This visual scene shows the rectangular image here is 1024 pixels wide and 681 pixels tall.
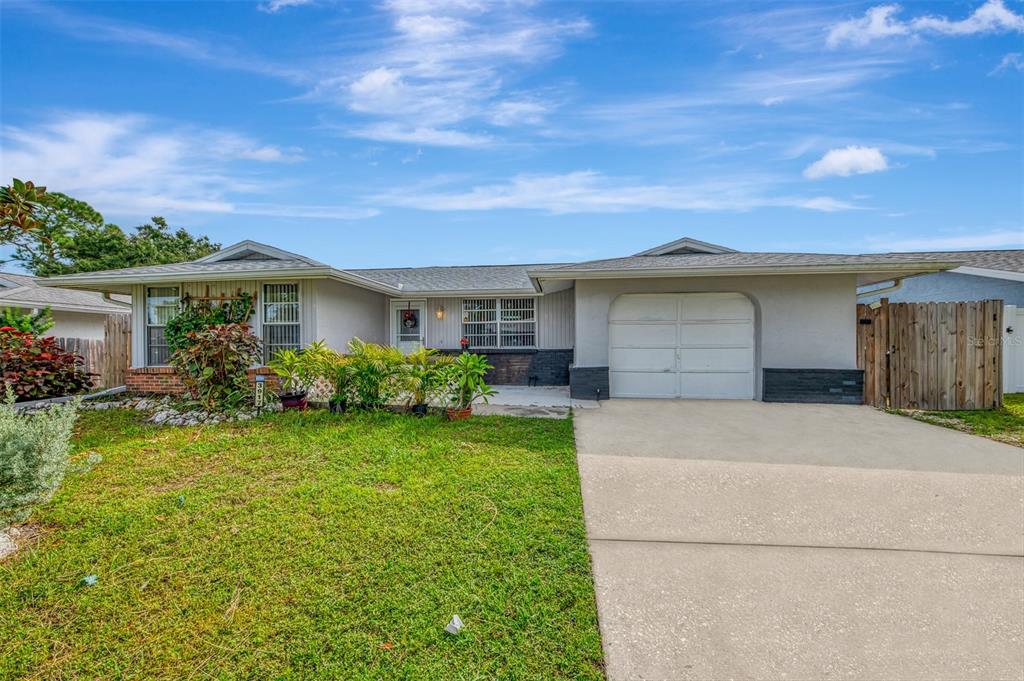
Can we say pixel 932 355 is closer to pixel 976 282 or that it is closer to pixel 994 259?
pixel 976 282

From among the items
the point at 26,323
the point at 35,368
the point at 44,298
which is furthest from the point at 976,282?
the point at 44,298

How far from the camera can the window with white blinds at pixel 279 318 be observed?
9266mm

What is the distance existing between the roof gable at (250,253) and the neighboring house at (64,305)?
316cm

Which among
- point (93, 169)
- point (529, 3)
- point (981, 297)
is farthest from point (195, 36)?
point (981, 297)

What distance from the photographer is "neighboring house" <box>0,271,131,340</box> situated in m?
11.7

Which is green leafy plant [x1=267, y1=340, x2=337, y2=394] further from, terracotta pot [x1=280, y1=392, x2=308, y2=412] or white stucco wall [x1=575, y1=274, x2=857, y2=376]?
white stucco wall [x1=575, y1=274, x2=857, y2=376]

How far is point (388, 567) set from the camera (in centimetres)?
275

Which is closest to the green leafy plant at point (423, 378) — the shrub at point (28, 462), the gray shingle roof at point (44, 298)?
the shrub at point (28, 462)

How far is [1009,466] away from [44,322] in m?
16.4

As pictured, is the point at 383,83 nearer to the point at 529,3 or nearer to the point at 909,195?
the point at 529,3

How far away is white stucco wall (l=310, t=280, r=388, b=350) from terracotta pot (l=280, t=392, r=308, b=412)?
221 centimetres

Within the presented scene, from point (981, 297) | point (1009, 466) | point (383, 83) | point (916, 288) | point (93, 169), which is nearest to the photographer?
point (1009, 466)

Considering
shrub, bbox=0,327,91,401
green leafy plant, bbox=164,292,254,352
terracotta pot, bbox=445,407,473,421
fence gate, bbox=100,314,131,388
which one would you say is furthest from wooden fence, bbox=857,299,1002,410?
fence gate, bbox=100,314,131,388

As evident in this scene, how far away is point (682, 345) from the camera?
341 inches
